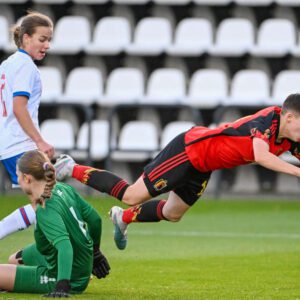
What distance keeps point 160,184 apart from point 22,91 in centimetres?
129

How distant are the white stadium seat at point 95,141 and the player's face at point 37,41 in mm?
A: 7383

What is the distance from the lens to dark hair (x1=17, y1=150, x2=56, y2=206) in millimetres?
6488

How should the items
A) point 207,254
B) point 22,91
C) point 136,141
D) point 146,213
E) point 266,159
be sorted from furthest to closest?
point 136,141 → point 207,254 → point 146,213 → point 22,91 → point 266,159

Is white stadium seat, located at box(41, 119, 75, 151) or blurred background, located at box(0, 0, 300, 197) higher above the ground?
blurred background, located at box(0, 0, 300, 197)

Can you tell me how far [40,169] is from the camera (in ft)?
21.4

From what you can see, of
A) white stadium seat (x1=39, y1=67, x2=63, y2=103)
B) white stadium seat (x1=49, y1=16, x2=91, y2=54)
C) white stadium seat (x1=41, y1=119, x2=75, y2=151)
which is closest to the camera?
white stadium seat (x1=41, y1=119, x2=75, y2=151)

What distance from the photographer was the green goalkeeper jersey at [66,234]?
20.9ft

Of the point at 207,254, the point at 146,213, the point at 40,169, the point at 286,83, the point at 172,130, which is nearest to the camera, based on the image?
the point at 40,169

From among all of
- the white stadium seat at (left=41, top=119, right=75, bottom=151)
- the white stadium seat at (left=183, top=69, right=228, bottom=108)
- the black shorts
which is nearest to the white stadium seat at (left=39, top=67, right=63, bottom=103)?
the white stadium seat at (left=41, top=119, right=75, bottom=151)

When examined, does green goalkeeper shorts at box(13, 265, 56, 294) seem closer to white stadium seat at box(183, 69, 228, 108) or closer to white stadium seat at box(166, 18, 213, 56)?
white stadium seat at box(183, 69, 228, 108)

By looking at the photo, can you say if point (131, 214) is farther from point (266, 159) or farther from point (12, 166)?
point (266, 159)

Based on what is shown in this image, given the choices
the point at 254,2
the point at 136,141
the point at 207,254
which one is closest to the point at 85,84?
the point at 136,141

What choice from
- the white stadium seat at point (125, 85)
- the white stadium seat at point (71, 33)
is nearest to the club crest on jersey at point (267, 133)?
the white stadium seat at point (125, 85)

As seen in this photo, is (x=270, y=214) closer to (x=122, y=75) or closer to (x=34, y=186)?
(x=122, y=75)
